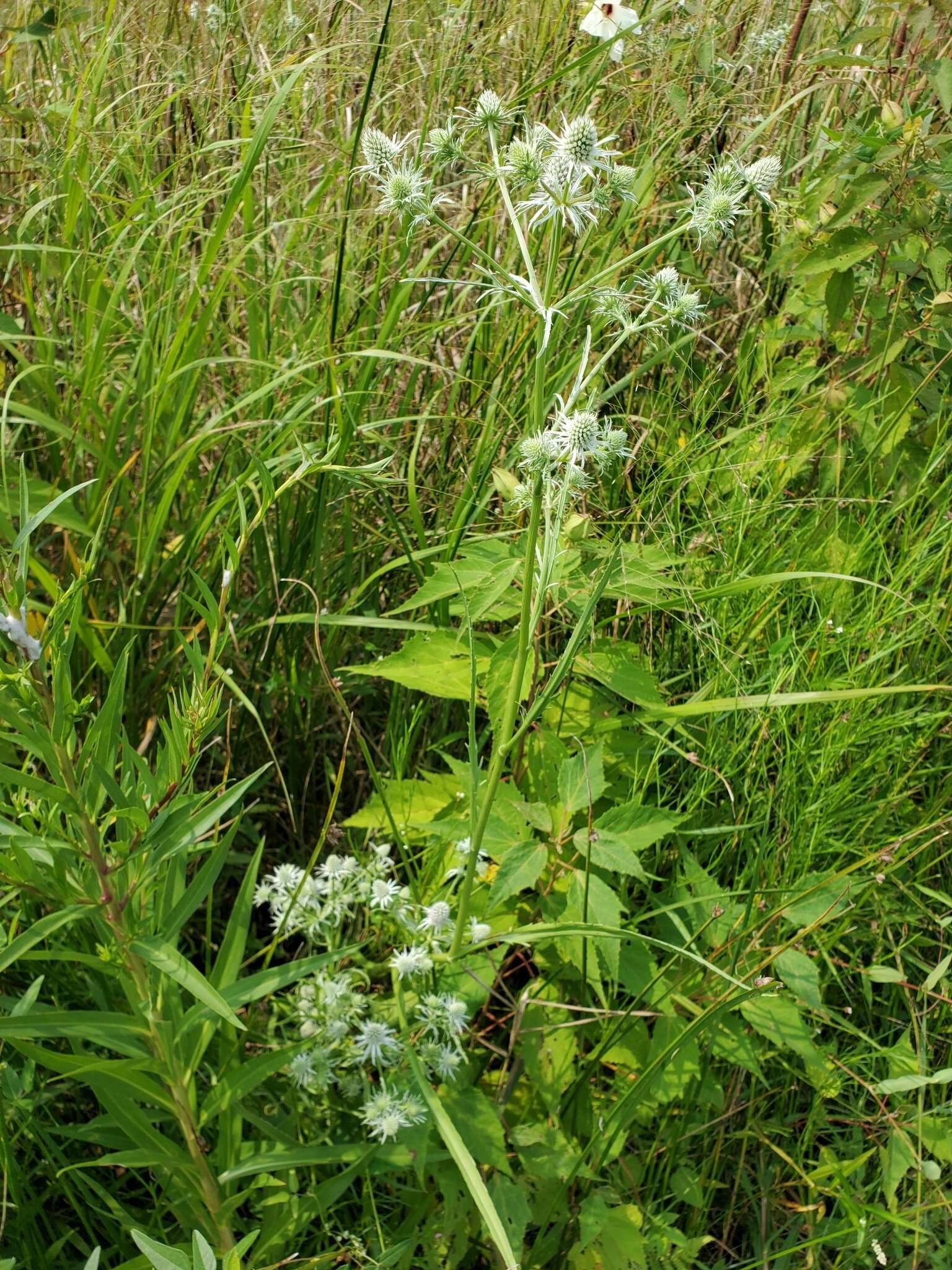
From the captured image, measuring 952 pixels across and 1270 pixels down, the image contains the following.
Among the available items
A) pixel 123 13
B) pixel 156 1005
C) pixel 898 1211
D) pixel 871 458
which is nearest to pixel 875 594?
pixel 871 458

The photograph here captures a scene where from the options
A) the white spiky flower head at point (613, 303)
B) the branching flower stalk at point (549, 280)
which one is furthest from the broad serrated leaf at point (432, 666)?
the white spiky flower head at point (613, 303)

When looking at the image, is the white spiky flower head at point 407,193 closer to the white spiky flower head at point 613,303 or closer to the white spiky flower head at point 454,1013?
the white spiky flower head at point 613,303

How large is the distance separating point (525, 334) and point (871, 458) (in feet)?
2.21

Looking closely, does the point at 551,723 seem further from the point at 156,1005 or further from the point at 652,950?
the point at 156,1005

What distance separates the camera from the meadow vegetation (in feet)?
4.08

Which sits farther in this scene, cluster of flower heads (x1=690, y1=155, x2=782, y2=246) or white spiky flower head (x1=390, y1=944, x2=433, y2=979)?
white spiky flower head (x1=390, y1=944, x2=433, y2=979)

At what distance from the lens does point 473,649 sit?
1.34m

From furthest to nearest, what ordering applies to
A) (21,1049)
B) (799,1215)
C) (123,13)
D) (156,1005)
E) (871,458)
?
1. (123,13)
2. (871,458)
3. (799,1215)
4. (156,1005)
5. (21,1049)

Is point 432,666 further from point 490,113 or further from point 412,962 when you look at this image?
point 490,113

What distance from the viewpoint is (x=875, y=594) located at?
1.74m

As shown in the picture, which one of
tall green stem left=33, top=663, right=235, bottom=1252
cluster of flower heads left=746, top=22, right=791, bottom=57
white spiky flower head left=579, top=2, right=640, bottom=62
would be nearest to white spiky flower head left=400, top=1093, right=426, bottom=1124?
tall green stem left=33, top=663, right=235, bottom=1252

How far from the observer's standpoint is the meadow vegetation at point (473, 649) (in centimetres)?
124

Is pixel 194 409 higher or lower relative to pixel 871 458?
lower

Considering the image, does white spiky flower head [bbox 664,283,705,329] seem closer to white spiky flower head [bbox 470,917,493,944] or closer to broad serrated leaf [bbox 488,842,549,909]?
broad serrated leaf [bbox 488,842,549,909]
